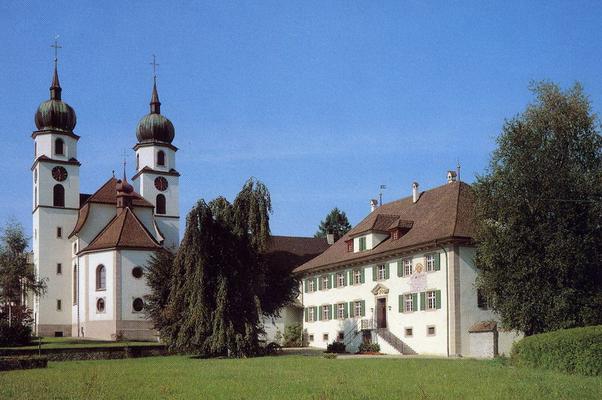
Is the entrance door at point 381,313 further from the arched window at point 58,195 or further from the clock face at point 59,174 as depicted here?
the clock face at point 59,174

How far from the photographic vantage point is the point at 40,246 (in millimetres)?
72812

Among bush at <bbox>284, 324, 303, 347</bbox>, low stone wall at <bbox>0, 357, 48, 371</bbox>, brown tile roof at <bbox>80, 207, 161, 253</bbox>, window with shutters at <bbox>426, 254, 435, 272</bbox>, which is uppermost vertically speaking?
brown tile roof at <bbox>80, 207, 161, 253</bbox>

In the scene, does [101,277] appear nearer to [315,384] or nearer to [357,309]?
[357,309]

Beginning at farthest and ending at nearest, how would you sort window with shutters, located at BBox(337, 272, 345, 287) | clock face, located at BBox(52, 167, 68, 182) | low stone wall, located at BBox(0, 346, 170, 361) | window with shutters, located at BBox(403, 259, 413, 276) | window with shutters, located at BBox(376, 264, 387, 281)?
1. clock face, located at BBox(52, 167, 68, 182)
2. window with shutters, located at BBox(337, 272, 345, 287)
3. window with shutters, located at BBox(376, 264, 387, 281)
4. window with shutters, located at BBox(403, 259, 413, 276)
5. low stone wall, located at BBox(0, 346, 170, 361)

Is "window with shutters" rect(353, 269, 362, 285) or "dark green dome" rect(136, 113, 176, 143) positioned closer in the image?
"window with shutters" rect(353, 269, 362, 285)

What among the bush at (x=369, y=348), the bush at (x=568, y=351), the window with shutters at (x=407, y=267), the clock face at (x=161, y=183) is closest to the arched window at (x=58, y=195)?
the clock face at (x=161, y=183)

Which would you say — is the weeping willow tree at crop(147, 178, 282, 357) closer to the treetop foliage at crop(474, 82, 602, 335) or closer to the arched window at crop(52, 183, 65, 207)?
the treetop foliage at crop(474, 82, 602, 335)

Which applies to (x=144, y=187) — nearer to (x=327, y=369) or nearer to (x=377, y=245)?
(x=377, y=245)

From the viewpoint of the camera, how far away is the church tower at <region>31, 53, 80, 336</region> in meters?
71.9

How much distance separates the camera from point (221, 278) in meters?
43.6

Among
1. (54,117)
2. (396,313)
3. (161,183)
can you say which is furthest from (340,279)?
(54,117)

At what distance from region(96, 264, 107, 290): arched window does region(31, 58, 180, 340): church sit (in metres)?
0.08

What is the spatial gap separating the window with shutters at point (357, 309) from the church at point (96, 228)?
19.5m

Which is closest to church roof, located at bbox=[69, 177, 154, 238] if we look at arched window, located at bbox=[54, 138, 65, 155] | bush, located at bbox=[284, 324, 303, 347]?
arched window, located at bbox=[54, 138, 65, 155]
